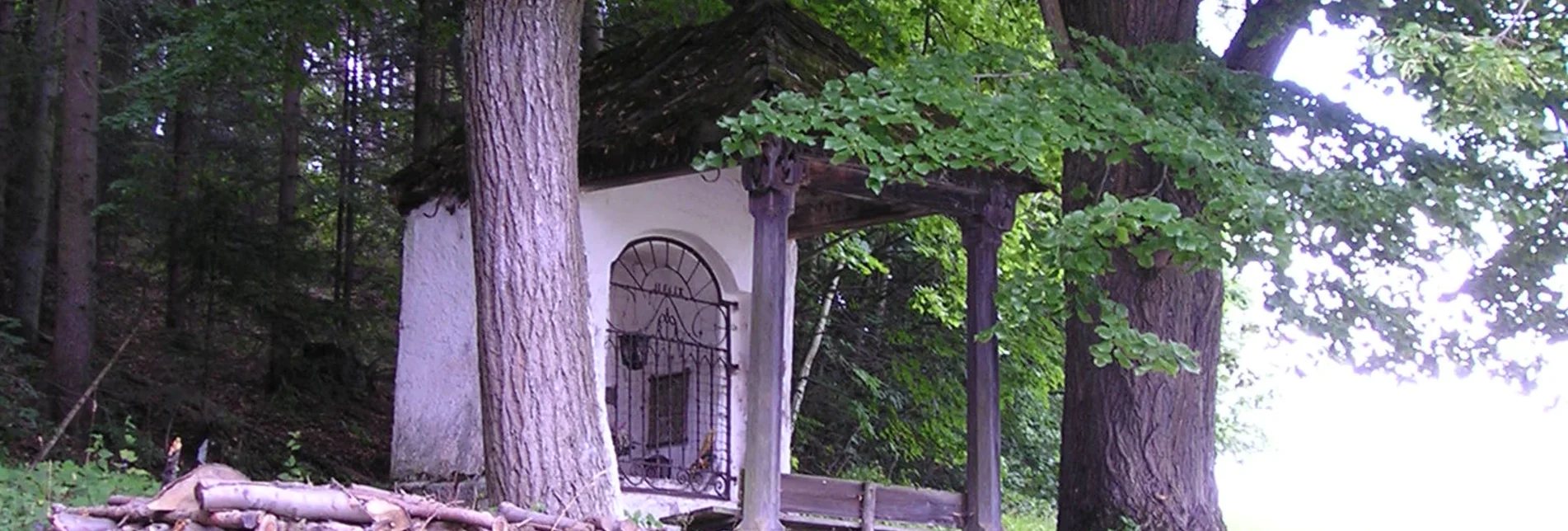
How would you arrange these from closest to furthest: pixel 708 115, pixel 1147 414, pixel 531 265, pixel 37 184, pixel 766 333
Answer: pixel 531 265, pixel 766 333, pixel 708 115, pixel 1147 414, pixel 37 184

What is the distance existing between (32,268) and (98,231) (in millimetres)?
3744

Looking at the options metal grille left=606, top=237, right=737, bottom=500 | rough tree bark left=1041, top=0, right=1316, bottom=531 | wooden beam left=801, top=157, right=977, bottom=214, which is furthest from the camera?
metal grille left=606, top=237, right=737, bottom=500

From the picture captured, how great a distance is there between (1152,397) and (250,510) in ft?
19.3

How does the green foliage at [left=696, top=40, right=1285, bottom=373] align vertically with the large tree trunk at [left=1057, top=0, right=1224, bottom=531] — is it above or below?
above

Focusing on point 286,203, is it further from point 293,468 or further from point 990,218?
point 990,218

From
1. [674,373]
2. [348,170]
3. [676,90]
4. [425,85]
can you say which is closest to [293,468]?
[674,373]

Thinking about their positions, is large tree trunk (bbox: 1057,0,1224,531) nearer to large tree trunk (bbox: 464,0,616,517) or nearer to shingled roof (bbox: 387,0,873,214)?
shingled roof (bbox: 387,0,873,214)

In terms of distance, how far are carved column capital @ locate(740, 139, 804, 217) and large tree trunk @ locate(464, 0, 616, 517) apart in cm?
123

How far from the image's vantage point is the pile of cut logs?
178 inches

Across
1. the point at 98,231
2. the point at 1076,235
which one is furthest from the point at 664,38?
the point at 98,231

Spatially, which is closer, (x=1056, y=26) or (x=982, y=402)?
(x=982, y=402)

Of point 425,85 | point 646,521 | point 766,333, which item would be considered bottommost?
point 646,521

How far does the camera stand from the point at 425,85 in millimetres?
15703

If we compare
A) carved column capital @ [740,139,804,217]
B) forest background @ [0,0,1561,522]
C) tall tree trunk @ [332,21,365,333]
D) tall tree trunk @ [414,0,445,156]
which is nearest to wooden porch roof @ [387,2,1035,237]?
carved column capital @ [740,139,804,217]
